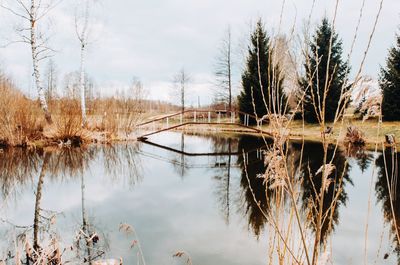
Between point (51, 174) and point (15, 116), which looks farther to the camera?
point (15, 116)

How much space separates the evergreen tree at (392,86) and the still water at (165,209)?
33.9ft

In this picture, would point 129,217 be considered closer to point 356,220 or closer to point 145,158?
point 356,220

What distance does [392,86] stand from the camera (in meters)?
17.3

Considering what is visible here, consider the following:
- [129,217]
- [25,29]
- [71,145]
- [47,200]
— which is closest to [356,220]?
[129,217]

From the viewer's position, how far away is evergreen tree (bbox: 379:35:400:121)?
669 inches

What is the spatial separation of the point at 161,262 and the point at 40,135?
31.8 feet

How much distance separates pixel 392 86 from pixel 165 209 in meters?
16.8

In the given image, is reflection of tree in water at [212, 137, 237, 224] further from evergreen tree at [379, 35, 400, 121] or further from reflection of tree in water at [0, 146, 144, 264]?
evergreen tree at [379, 35, 400, 121]

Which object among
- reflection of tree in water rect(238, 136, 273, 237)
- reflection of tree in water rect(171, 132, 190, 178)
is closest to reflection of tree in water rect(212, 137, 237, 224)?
reflection of tree in water rect(238, 136, 273, 237)

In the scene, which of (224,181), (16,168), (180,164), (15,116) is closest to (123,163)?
(180,164)

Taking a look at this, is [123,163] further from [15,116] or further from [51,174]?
[15,116]

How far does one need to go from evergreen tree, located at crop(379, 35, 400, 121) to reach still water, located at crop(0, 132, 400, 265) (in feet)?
33.9

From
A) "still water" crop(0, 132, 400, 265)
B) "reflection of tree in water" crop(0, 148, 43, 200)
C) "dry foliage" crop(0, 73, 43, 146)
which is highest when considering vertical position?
"dry foliage" crop(0, 73, 43, 146)

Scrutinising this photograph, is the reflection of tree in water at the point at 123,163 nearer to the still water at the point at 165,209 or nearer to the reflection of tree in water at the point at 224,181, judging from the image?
the still water at the point at 165,209
